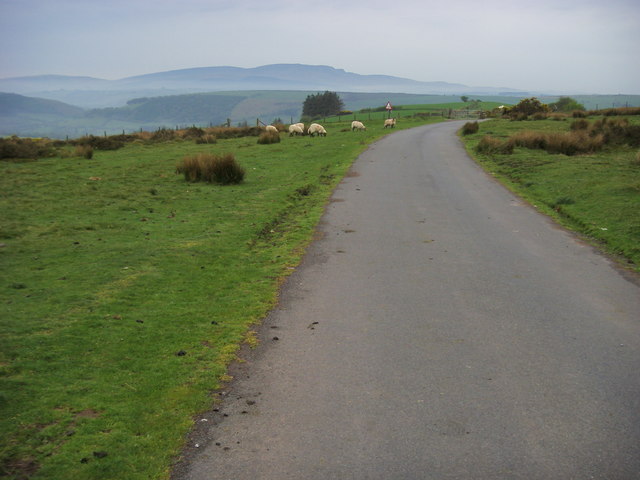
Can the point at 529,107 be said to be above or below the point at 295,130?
above

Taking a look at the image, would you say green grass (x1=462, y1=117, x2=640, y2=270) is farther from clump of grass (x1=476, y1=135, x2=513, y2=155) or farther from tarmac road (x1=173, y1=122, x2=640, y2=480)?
tarmac road (x1=173, y1=122, x2=640, y2=480)

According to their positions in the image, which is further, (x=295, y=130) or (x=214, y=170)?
(x=295, y=130)

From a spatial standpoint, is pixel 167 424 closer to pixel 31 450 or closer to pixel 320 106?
pixel 31 450

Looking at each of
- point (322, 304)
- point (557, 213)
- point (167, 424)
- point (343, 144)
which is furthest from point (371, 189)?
point (343, 144)

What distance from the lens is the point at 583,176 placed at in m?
17.2

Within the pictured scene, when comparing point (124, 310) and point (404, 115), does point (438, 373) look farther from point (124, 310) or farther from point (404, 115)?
point (404, 115)

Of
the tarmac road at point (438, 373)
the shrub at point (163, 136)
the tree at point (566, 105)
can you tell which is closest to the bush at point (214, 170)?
the tarmac road at point (438, 373)

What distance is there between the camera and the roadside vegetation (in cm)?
1137

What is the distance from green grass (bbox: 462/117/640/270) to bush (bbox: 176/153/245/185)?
378 inches

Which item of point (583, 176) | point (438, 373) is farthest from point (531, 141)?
point (438, 373)

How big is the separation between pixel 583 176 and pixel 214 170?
41.8 ft

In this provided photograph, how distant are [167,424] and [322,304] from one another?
3167 millimetres

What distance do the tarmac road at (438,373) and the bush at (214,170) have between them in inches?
348

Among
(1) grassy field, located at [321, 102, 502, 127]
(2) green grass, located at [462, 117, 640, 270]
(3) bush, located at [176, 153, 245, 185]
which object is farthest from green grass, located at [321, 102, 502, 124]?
(3) bush, located at [176, 153, 245, 185]
